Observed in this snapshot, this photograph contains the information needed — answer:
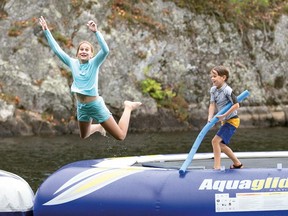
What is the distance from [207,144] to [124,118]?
554 inches

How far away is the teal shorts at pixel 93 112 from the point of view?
11.6 m

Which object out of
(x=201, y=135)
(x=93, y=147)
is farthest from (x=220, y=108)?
(x=93, y=147)

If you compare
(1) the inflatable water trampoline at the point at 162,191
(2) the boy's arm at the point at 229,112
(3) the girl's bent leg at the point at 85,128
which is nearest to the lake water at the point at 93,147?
(3) the girl's bent leg at the point at 85,128

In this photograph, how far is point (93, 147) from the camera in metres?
25.1

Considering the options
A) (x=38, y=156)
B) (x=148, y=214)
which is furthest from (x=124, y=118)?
(x=38, y=156)

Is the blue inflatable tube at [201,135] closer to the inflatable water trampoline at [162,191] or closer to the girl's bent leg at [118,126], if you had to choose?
the inflatable water trampoline at [162,191]

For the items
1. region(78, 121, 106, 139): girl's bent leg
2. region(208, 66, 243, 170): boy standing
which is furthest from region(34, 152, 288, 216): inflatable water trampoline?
region(78, 121, 106, 139): girl's bent leg

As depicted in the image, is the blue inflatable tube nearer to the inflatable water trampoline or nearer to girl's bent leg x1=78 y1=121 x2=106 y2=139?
the inflatable water trampoline

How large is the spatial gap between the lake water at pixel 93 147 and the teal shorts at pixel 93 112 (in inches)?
245

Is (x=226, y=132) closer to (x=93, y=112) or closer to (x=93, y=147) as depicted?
(x=93, y=112)

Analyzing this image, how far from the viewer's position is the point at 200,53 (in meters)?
36.1

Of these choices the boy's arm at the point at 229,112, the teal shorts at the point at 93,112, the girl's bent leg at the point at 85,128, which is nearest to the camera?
the boy's arm at the point at 229,112

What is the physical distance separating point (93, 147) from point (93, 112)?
1358cm

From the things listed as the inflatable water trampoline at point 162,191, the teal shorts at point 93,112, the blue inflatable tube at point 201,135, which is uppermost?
the teal shorts at point 93,112
